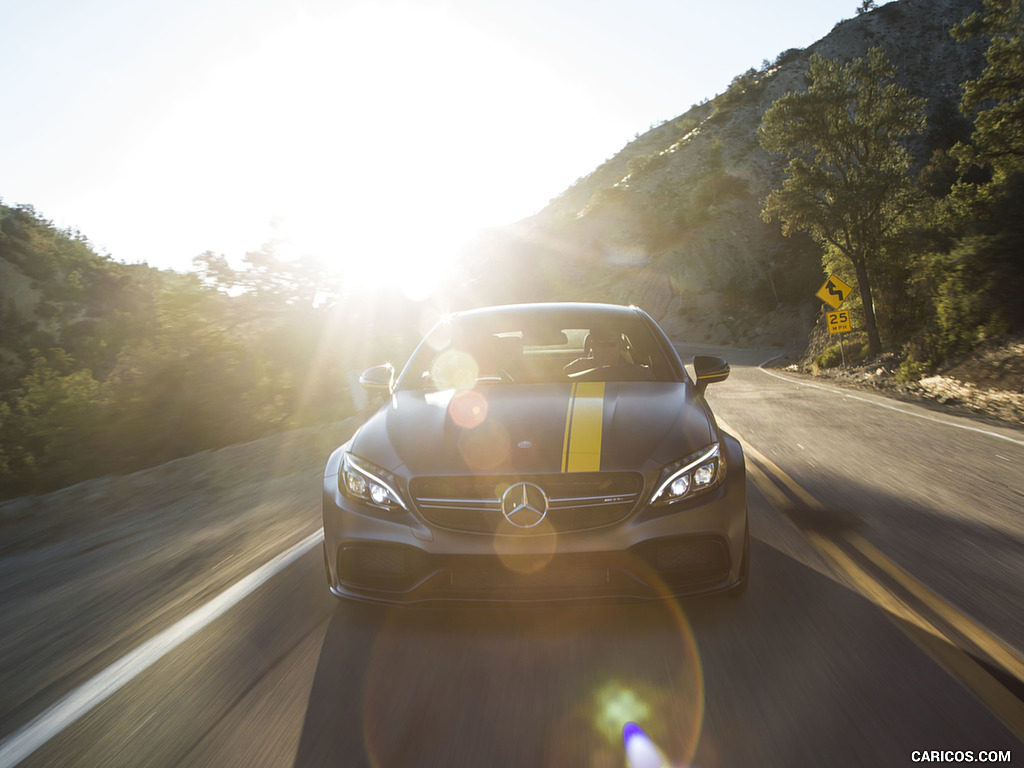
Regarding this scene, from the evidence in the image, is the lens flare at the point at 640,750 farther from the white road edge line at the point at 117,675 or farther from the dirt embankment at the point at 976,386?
the dirt embankment at the point at 976,386

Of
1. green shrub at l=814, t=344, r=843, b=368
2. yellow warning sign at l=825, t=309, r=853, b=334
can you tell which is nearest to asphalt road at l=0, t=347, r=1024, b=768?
yellow warning sign at l=825, t=309, r=853, b=334

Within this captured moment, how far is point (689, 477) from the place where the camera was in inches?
120

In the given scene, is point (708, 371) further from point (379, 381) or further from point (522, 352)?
point (379, 381)

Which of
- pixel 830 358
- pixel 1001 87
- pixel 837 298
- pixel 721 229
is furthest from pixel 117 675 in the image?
pixel 721 229

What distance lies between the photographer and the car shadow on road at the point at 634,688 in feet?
7.44

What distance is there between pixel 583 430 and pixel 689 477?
0.52m

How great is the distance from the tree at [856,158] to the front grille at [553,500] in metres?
25.2

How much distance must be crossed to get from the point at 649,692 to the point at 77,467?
31.8 ft

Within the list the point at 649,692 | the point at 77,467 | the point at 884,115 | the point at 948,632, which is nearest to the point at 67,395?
the point at 77,467

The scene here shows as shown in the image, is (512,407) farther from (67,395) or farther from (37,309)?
(37,309)

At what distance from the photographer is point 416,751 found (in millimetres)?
2275

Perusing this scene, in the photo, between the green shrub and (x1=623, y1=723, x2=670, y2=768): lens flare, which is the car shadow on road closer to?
(x1=623, y1=723, x2=670, y2=768): lens flare

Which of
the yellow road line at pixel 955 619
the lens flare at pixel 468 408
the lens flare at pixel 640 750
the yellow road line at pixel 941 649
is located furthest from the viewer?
the lens flare at pixel 468 408

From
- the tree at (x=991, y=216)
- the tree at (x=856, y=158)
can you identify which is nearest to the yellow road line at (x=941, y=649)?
the tree at (x=991, y=216)
